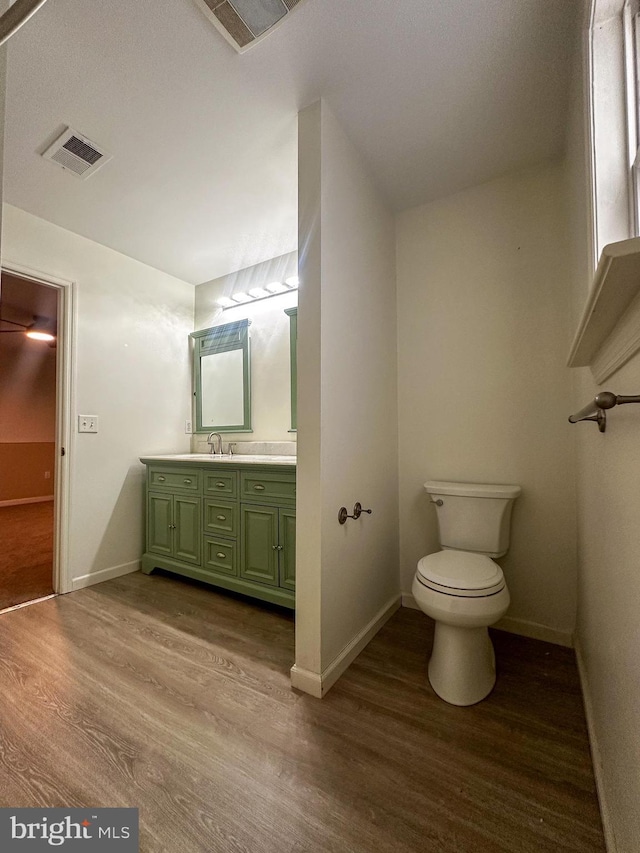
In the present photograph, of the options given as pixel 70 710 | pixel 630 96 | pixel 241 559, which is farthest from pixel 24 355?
pixel 630 96

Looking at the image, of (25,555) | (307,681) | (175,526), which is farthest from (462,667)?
(25,555)

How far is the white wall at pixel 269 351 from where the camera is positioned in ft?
8.55

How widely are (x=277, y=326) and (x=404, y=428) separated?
4.15 ft

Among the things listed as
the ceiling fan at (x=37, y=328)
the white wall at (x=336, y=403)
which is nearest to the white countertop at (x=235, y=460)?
the white wall at (x=336, y=403)

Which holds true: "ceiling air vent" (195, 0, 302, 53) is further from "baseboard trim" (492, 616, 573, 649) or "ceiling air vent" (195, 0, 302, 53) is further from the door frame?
"baseboard trim" (492, 616, 573, 649)

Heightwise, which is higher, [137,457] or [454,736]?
[137,457]

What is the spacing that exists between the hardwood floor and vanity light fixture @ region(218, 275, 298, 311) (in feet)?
7.39

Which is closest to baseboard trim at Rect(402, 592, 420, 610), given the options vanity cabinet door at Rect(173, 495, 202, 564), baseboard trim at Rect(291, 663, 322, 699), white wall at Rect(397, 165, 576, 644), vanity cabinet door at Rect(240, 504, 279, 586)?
white wall at Rect(397, 165, 576, 644)

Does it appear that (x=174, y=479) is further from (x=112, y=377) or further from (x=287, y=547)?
(x=287, y=547)

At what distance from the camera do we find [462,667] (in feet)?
4.37

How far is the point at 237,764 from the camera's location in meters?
1.07

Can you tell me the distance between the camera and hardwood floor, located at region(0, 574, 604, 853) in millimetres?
896

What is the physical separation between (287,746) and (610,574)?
109cm

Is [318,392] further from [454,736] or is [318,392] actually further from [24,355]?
[24,355]
